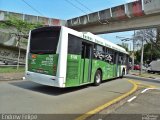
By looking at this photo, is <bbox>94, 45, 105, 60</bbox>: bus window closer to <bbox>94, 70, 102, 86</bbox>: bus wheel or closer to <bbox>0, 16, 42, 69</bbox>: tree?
<bbox>94, 70, 102, 86</bbox>: bus wheel

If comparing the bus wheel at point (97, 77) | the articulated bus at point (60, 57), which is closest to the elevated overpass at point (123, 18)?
the bus wheel at point (97, 77)

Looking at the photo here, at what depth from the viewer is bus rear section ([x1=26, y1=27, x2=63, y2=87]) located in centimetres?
1029

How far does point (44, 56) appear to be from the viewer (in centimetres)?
1070

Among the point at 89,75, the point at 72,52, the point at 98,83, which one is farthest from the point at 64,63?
the point at 98,83

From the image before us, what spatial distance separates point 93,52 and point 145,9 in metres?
10.1

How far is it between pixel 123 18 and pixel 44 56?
15.3 meters

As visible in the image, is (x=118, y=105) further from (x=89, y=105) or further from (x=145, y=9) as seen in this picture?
(x=145, y=9)

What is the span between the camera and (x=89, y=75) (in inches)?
511

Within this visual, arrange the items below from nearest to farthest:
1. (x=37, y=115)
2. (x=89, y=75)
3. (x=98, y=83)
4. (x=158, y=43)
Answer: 1. (x=37, y=115)
2. (x=89, y=75)
3. (x=98, y=83)
4. (x=158, y=43)

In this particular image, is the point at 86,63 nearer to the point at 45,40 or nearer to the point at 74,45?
the point at 74,45

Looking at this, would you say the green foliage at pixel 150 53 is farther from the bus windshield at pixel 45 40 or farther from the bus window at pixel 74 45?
the bus windshield at pixel 45 40

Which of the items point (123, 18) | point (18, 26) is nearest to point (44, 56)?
point (18, 26)

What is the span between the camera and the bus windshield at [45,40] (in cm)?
1050

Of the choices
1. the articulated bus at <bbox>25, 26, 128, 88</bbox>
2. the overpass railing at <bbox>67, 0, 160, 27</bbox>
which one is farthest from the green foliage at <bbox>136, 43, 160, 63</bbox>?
the articulated bus at <bbox>25, 26, 128, 88</bbox>
